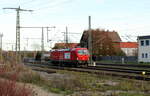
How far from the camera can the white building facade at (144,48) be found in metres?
66.2

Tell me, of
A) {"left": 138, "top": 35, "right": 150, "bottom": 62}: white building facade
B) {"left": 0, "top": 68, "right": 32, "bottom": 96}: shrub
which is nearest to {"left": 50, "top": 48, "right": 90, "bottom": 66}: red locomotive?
{"left": 138, "top": 35, "right": 150, "bottom": 62}: white building facade

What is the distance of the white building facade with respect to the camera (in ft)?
217

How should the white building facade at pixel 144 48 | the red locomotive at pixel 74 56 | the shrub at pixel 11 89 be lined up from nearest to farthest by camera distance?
the shrub at pixel 11 89 < the red locomotive at pixel 74 56 < the white building facade at pixel 144 48

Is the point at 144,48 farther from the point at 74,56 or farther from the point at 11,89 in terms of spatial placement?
the point at 11,89

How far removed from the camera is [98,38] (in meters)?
87.0

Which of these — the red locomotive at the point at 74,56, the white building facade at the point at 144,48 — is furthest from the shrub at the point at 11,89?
the white building facade at the point at 144,48

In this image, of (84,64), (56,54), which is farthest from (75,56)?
(56,54)

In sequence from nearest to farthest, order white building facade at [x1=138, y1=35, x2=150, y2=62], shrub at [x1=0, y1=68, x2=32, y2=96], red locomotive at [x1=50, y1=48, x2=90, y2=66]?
shrub at [x1=0, y1=68, x2=32, y2=96] < red locomotive at [x1=50, y1=48, x2=90, y2=66] < white building facade at [x1=138, y1=35, x2=150, y2=62]

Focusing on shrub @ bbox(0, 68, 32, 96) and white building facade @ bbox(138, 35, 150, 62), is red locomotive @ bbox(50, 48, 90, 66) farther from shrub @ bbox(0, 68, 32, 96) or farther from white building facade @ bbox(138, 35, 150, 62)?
shrub @ bbox(0, 68, 32, 96)

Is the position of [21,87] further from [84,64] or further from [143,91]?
[84,64]

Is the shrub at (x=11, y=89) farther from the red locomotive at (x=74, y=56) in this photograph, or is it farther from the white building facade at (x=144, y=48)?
the white building facade at (x=144, y=48)

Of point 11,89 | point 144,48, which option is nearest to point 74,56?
point 144,48

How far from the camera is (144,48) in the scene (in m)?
67.6

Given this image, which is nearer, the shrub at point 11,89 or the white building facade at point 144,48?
the shrub at point 11,89
